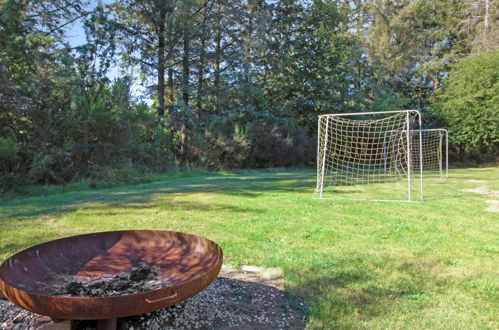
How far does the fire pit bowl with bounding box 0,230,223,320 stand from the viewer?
4.67 feet

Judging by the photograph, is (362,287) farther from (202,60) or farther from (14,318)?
(202,60)

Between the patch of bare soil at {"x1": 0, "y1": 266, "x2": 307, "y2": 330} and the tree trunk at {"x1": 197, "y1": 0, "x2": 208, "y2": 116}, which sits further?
the tree trunk at {"x1": 197, "y1": 0, "x2": 208, "y2": 116}

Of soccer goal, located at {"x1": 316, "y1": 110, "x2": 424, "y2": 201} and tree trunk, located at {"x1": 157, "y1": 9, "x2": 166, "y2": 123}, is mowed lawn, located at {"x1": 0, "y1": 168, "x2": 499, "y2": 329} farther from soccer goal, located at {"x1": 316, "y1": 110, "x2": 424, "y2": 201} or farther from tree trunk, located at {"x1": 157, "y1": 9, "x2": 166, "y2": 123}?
tree trunk, located at {"x1": 157, "y1": 9, "x2": 166, "y2": 123}

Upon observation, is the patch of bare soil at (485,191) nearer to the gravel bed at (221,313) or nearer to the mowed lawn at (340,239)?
the mowed lawn at (340,239)

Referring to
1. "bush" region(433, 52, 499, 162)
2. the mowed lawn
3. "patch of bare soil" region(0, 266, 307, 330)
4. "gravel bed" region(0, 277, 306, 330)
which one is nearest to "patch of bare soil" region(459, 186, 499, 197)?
the mowed lawn

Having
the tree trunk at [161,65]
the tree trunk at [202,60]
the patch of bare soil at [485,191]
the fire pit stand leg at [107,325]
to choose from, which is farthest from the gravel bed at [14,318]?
the tree trunk at [202,60]

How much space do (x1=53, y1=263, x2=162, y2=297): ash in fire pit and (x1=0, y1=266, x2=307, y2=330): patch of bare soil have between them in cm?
16

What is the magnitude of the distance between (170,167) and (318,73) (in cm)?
1101

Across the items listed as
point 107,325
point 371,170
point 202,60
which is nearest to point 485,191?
point 371,170

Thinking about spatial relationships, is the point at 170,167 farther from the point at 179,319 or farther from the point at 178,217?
the point at 179,319

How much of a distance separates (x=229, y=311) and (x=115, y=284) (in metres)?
0.71

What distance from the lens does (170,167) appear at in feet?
41.2

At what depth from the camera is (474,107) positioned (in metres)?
18.2

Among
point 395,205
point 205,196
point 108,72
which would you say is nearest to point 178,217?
point 205,196
